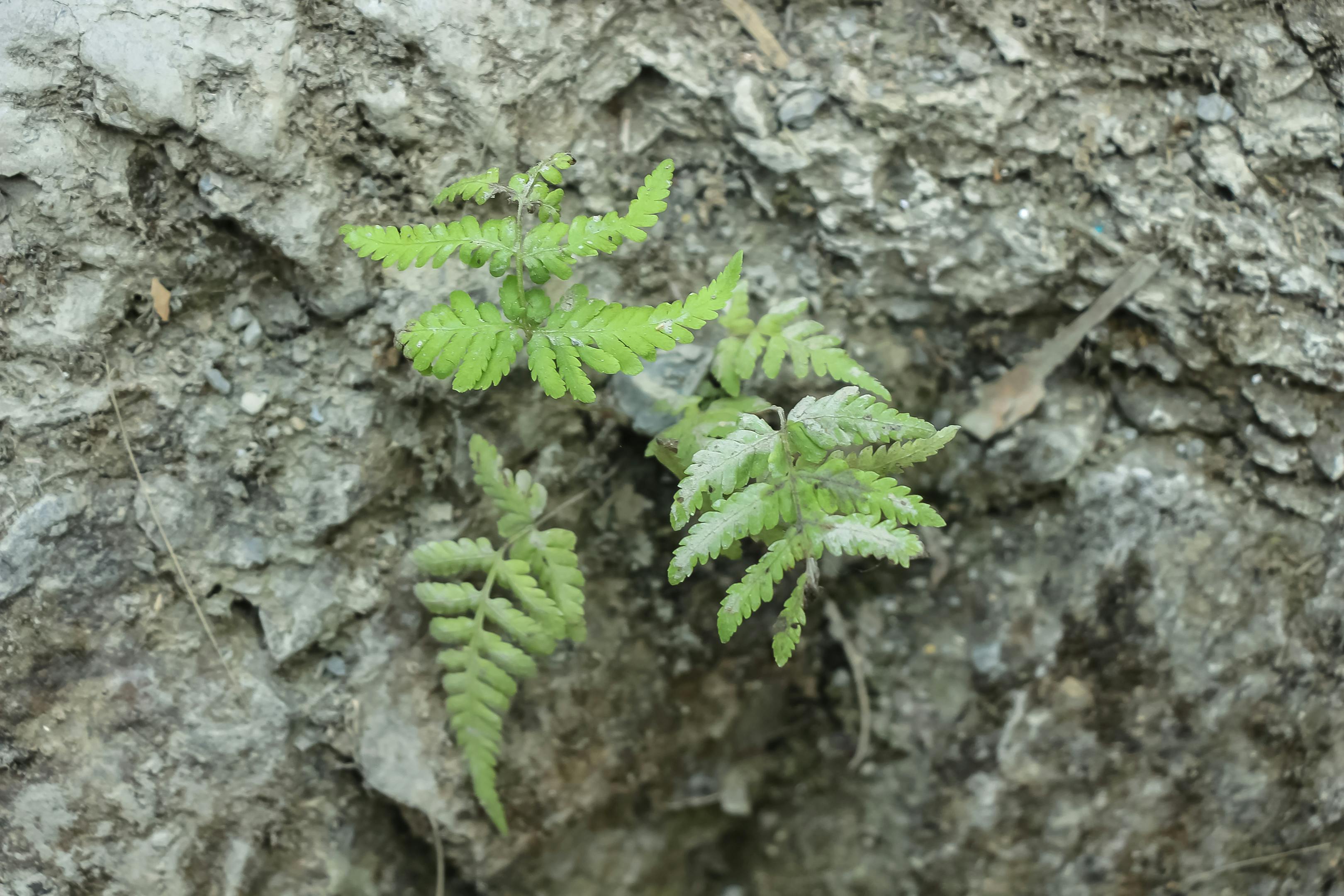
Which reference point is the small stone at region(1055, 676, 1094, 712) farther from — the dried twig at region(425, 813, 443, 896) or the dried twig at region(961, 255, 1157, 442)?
the dried twig at region(425, 813, 443, 896)

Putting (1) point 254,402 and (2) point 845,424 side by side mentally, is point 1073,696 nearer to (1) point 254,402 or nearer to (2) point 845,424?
(2) point 845,424

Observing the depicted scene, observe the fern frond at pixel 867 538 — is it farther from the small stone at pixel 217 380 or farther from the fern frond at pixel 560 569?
the small stone at pixel 217 380

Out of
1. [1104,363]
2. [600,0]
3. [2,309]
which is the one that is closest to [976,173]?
[1104,363]

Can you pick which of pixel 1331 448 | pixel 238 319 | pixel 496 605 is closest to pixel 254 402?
pixel 238 319

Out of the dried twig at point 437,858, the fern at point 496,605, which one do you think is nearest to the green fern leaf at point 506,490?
the fern at point 496,605

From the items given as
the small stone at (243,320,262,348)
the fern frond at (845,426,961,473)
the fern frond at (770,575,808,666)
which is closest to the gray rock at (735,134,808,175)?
the fern frond at (845,426,961,473)
